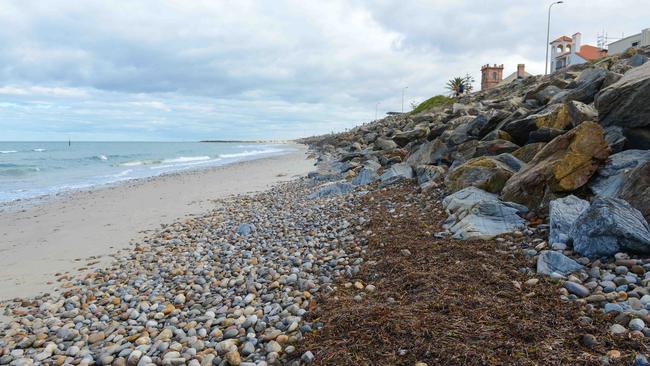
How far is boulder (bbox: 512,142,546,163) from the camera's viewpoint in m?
7.76

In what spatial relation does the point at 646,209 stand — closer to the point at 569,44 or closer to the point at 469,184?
the point at 469,184

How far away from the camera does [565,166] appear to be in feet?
19.4

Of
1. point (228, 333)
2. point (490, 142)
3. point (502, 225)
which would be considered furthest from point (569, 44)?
point (228, 333)

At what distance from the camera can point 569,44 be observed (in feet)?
173

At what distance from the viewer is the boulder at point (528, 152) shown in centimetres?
776

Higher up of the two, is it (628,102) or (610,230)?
(628,102)

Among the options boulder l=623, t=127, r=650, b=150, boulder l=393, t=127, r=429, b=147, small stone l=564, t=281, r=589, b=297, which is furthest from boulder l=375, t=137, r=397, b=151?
small stone l=564, t=281, r=589, b=297

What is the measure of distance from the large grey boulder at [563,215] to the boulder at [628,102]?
215 centimetres

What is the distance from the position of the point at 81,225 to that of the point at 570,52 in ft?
188

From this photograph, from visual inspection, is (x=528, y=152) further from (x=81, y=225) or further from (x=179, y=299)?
(x=81, y=225)

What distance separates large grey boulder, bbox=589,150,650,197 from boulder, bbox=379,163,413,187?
5.48 metres

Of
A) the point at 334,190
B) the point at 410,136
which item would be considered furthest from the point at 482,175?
the point at 410,136

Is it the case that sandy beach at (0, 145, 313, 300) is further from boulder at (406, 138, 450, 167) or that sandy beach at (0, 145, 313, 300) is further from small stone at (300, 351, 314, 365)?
boulder at (406, 138, 450, 167)

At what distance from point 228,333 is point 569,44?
A: 62760 mm
